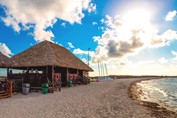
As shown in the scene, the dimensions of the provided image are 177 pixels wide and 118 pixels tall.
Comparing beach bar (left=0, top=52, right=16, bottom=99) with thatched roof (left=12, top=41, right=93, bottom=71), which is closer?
beach bar (left=0, top=52, right=16, bottom=99)

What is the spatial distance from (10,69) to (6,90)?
739 cm

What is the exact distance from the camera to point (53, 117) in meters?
8.37

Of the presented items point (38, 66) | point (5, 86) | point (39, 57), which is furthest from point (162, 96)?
point (5, 86)

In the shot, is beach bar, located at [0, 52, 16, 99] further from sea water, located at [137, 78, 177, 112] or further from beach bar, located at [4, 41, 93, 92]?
sea water, located at [137, 78, 177, 112]

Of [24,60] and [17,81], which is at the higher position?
[24,60]

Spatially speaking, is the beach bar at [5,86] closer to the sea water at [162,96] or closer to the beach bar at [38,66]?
the beach bar at [38,66]

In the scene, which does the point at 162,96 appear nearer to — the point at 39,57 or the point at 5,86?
the point at 39,57

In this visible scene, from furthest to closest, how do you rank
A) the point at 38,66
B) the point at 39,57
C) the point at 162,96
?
the point at 162,96, the point at 39,57, the point at 38,66

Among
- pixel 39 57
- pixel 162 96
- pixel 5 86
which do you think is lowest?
pixel 162 96

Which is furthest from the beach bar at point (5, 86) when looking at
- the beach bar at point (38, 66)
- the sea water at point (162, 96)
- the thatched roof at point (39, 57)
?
the sea water at point (162, 96)

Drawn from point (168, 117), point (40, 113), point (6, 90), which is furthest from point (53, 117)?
point (6, 90)

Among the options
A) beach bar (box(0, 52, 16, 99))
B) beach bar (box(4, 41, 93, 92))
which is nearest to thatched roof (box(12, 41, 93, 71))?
beach bar (box(4, 41, 93, 92))

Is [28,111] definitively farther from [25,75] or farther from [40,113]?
[25,75]

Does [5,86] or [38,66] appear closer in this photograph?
[5,86]
